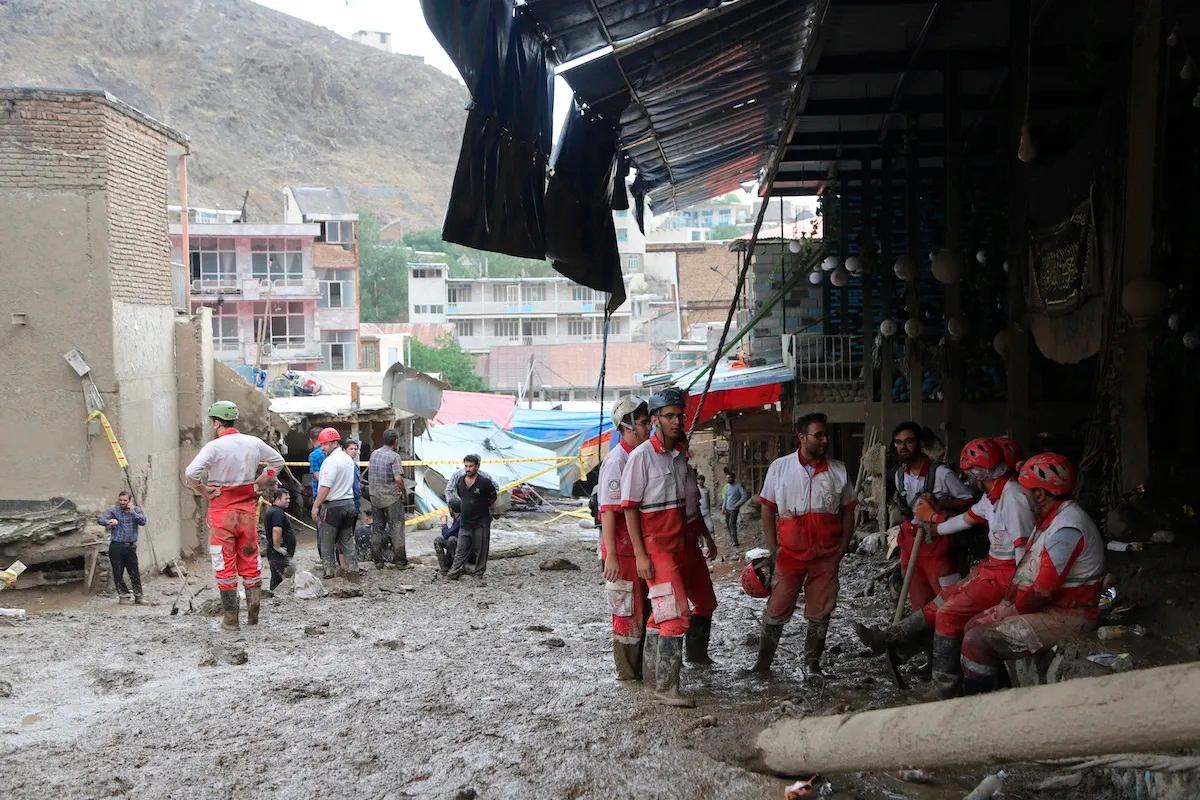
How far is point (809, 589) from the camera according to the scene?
25.5 ft

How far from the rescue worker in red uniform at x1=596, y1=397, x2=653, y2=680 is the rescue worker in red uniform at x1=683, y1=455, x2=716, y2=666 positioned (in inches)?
13.6

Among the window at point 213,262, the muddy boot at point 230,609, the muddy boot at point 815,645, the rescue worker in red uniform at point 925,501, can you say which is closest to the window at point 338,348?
the window at point 213,262

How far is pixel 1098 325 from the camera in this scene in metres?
8.92

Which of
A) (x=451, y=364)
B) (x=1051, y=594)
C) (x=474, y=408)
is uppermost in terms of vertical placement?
(x=451, y=364)

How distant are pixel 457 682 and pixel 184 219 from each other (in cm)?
1822

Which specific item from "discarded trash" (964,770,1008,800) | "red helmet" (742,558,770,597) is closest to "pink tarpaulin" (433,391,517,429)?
"red helmet" (742,558,770,597)

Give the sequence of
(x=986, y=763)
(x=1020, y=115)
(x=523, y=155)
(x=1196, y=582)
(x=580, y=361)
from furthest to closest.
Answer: (x=580, y=361) → (x=1020, y=115) → (x=523, y=155) → (x=1196, y=582) → (x=986, y=763)

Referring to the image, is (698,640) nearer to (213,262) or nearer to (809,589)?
(809,589)

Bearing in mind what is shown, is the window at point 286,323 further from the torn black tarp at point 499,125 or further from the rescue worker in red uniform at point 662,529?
the rescue worker in red uniform at point 662,529

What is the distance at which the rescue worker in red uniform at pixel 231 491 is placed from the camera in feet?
31.4

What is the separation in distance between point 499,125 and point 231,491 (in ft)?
12.4

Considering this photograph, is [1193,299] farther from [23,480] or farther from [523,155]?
[23,480]

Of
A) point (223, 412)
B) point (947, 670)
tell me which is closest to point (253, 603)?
point (223, 412)

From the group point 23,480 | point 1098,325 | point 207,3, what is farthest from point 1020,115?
point 207,3
